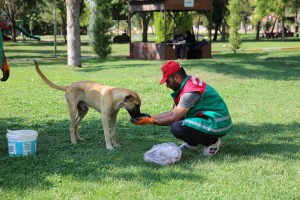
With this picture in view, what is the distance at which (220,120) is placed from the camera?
520cm

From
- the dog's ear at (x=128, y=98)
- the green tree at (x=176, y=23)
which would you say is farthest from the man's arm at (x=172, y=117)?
the green tree at (x=176, y=23)

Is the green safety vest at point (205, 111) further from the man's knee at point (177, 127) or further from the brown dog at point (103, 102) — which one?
the brown dog at point (103, 102)

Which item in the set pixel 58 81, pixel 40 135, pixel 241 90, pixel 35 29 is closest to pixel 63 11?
pixel 35 29

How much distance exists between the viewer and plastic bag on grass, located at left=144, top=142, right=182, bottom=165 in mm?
4949

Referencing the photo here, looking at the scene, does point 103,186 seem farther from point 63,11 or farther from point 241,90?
point 63,11

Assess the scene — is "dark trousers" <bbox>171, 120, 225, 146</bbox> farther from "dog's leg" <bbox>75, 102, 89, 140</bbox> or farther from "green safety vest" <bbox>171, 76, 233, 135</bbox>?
"dog's leg" <bbox>75, 102, 89, 140</bbox>

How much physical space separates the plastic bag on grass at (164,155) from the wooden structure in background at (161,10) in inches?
638

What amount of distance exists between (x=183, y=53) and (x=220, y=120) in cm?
1640

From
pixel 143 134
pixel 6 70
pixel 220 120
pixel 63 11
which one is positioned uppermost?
pixel 63 11

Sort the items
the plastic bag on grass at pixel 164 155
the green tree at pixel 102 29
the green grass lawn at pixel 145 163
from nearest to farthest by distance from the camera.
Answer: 1. the green grass lawn at pixel 145 163
2. the plastic bag on grass at pixel 164 155
3. the green tree at pixel 102 29

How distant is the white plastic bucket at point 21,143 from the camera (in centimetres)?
511

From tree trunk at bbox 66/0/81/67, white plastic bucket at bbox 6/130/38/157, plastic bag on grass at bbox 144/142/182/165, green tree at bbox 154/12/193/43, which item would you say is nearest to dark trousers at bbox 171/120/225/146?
plastic bag on grass at bbox 144/142/182/165

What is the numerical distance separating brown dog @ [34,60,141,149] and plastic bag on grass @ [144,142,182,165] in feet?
1.78

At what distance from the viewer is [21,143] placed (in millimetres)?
5152
